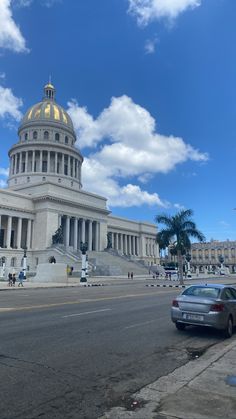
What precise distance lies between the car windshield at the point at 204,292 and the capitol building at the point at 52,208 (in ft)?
168

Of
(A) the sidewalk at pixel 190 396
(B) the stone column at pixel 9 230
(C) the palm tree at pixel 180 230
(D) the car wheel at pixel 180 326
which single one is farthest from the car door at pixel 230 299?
(B) the stone column at pixel 9 230

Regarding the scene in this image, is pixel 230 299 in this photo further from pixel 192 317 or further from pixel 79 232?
pixel 79 232

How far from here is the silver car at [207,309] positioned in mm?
9602

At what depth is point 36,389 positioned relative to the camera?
5164 mm

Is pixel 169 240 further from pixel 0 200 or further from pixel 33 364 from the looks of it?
pixel 33 364

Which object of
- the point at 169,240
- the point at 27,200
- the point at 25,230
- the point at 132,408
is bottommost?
the point at 132,408

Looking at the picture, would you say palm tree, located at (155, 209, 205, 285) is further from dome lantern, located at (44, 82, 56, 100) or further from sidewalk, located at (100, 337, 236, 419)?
dome lantern, located at (44, 82, 56, 100)

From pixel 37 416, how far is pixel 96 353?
3.12 m

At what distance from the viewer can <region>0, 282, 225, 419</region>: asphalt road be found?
15.6ft

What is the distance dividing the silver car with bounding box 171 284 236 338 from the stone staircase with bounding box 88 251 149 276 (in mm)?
50339

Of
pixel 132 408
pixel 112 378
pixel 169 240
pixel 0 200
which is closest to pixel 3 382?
pixel 112 378

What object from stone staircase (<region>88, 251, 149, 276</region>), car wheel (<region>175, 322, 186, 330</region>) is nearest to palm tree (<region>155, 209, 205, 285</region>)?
stone staircase (<region>88, 251, 149, 276</region>)

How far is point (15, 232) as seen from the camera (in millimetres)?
71938

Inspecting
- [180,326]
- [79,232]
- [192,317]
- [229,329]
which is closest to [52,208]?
[79,232]
